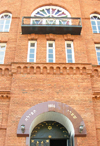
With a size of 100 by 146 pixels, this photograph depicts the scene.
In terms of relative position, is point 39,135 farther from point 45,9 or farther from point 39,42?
point 45,9

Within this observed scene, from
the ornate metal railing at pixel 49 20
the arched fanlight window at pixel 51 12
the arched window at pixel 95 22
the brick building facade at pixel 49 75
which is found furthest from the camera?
the arched fanlight window at pixel 51 12

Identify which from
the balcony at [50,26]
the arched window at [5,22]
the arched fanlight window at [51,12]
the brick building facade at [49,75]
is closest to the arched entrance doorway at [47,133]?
the brick building facade at [49,75]

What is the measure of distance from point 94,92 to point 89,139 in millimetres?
2801

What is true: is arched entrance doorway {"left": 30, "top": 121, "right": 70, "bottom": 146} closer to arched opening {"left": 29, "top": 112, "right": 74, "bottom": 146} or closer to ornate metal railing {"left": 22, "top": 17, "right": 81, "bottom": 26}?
arched opening {"left": 29, "top": 112, "right": 74, "bottom": 146}

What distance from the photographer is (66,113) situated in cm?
977

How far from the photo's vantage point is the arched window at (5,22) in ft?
47.0

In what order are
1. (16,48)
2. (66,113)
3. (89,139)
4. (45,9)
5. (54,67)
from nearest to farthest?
1. (89,139)
2. (66,113)
3. (54,67)
4. (16,48)
5. (45,9)

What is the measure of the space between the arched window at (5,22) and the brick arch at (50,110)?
7.42 meters

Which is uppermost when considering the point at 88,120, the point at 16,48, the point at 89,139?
the point at 16,48

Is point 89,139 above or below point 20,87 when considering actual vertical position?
below

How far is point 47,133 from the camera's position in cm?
1052

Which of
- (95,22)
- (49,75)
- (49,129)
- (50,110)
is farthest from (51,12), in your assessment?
(49,129)

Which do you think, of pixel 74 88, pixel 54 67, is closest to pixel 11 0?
pixel 54 67

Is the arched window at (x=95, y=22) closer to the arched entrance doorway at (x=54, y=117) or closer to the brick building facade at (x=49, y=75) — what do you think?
the brick building facade at (x=49, y=75)
